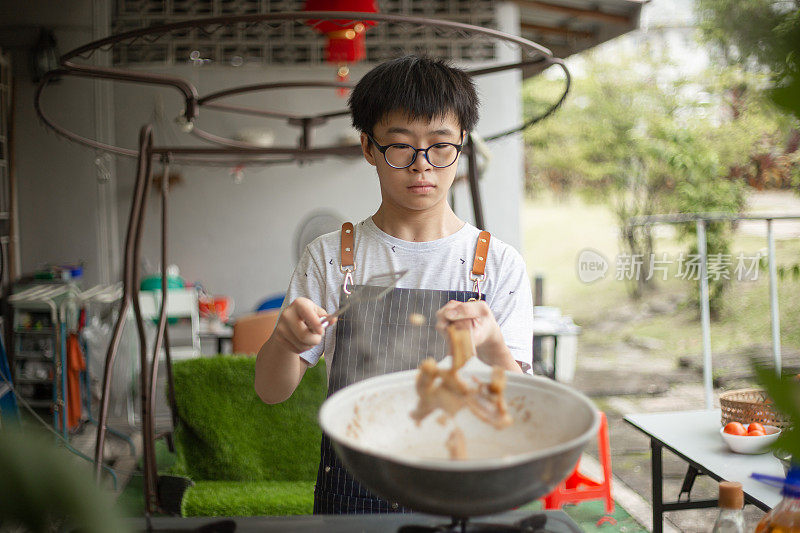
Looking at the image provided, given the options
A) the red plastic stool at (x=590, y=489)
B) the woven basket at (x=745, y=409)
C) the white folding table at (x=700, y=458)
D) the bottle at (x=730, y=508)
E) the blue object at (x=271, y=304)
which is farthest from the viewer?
the blue object at (x=271, y=304)

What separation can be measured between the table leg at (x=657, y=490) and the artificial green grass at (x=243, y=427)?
131cm

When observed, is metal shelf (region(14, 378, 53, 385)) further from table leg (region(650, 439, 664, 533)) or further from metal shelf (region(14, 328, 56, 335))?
table leg (region(650, 439, 664, 533))

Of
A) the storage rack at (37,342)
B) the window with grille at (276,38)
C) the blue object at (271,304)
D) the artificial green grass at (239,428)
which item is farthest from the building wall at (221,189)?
the artificial green grass at (239,428)

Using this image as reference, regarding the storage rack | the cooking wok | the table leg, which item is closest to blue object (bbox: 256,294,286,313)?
the storage rack

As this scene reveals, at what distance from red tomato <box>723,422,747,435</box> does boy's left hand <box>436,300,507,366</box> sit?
4.74 feet

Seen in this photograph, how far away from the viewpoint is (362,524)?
0.93m

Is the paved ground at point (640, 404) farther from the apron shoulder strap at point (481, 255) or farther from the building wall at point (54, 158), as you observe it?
the building wall at point (54, 158)

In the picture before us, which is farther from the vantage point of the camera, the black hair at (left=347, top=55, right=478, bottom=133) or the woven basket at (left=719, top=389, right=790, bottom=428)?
the woven basket at (left=719, top=389, right=790, bottom=428)

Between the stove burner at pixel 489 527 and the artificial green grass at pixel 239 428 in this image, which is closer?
the stove burner at pixel 489 527

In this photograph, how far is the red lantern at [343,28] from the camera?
2.77 m

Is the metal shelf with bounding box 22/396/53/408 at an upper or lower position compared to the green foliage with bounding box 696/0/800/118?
lower

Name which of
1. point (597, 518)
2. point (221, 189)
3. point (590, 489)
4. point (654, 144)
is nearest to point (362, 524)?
point (590, 489)

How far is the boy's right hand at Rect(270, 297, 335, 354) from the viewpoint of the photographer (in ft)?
3.10

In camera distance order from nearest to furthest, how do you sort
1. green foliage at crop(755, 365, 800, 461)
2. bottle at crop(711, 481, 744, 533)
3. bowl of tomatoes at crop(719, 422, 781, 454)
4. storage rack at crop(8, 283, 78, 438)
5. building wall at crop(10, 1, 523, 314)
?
green foliage at crop(755, 365, 800, 461) → bottle at crop(711, 481, 744, 533) → bowl of tomatoes at crop(719, 422, 781, 454) → storage rack at crop(8, 283, 78, 438) → building wall at crop(10, 1, 523, 314)
